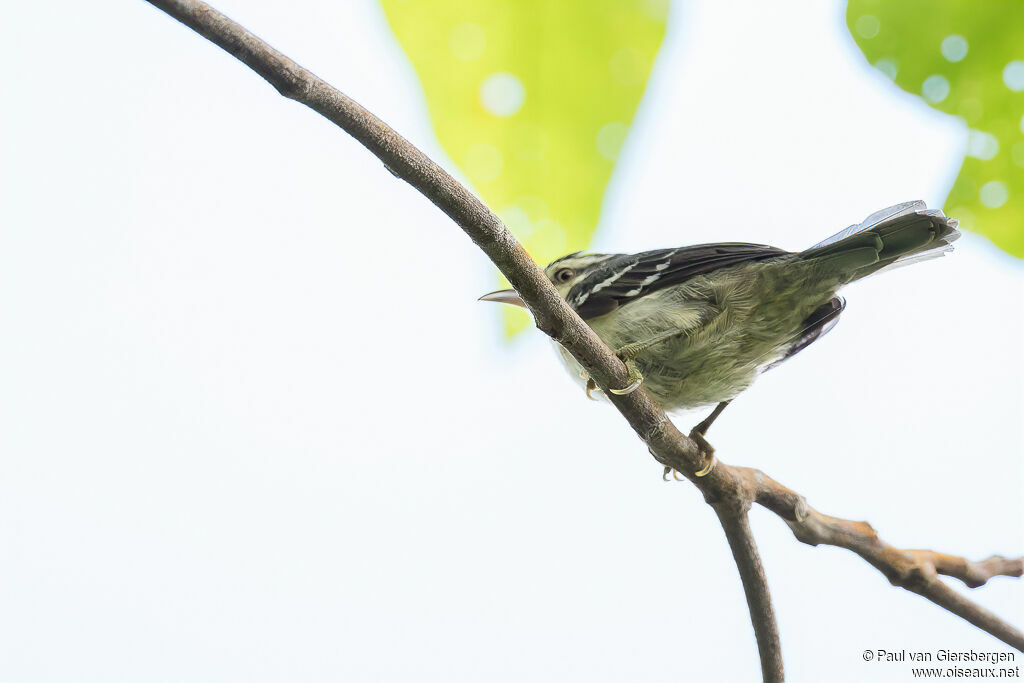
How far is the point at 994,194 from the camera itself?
1931mm

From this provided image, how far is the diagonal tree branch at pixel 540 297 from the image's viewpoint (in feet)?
5.02

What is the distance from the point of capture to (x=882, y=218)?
8.85 ft

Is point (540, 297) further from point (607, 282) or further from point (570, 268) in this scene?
point (570, 268)

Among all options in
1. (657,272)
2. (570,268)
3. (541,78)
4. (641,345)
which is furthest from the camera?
(570,268)

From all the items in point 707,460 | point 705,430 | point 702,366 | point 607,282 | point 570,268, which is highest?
point 570,268

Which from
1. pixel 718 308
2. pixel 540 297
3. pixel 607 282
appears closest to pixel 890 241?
pixel 718 308

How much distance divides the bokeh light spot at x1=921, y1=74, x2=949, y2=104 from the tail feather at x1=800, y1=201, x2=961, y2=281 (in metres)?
0.83

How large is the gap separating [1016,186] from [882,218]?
31.2 inches

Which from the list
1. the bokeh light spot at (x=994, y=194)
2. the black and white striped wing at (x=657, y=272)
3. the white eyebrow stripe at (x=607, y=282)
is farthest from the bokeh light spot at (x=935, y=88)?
the white eyebrow stripe at (x=607, y=282)

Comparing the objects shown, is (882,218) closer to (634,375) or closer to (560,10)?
(634,375)

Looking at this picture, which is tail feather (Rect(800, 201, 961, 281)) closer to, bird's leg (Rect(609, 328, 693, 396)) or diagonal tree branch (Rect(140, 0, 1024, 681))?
bird's leg (Rect(609, 328, 693, 396))

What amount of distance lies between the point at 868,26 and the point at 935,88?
196 millimetres

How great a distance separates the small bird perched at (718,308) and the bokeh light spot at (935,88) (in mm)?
984

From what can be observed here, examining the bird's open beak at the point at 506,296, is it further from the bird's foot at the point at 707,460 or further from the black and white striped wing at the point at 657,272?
the bird's foot at the point at 707,460
